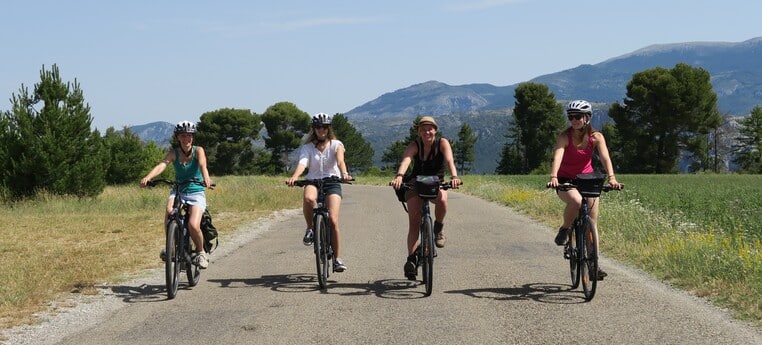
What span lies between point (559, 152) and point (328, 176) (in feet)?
8.69

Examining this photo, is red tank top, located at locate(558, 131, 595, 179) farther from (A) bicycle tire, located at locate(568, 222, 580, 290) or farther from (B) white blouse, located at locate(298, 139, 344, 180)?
(B) white blouse, located at locate(298, 139, 344, 180)

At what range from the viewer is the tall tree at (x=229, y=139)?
9269 centimetres

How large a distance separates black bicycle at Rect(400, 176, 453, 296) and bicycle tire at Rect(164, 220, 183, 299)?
255cm

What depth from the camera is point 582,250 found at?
7695 millimetres

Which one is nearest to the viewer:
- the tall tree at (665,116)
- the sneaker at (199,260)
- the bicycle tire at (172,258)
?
the bicycle tire at (172,258)

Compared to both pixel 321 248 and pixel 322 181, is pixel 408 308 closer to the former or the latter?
pixel 321 248

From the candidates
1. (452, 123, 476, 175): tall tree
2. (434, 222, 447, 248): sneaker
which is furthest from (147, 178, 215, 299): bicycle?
(452, 123, 476, 175): tall tree

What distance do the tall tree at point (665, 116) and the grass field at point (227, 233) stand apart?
5537 centimetres

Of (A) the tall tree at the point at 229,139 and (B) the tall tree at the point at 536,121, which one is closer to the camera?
(B) the tall tree at the point at 536,121

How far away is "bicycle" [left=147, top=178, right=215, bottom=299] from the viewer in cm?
789

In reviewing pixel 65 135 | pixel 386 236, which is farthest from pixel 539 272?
pixel 65 135

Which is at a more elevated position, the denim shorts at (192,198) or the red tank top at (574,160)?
the red tank top at (574,160)

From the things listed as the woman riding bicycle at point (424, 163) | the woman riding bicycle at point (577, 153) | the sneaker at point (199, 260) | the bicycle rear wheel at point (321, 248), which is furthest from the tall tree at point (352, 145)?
the woman riding bicycle at point (577, 153)

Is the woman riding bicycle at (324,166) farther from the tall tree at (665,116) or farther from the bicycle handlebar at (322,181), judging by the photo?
the tall tree at (665,116)
